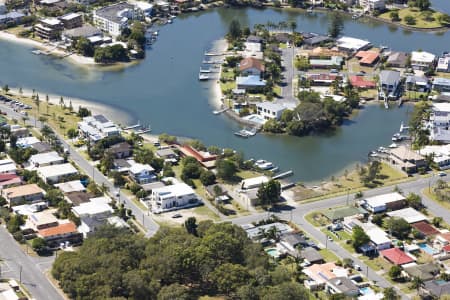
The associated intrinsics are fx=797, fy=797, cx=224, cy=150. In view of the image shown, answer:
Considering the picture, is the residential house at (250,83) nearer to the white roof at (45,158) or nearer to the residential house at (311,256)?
the white roof at (45,158)

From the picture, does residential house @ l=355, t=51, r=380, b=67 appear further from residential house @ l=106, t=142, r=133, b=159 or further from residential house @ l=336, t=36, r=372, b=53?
residential house @ l=106, t=142, r=133, b=159

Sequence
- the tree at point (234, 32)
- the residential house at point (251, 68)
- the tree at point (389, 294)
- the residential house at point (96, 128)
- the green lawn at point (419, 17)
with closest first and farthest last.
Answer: the tree at point (389, 294) → the residential house at point (96, 128) → the residential house at point (251, 68) → the tree at point (234, 32) → the green lawn at point (419, 17)

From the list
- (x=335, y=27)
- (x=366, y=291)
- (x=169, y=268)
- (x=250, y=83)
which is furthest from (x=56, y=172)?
(x=335, y=27)

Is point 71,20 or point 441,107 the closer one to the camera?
point 441,107

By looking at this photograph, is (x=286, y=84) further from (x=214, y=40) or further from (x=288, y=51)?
(x=214, y=40)

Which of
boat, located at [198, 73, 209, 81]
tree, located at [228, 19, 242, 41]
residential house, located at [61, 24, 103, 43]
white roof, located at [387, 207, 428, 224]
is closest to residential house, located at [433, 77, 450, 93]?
boat, located at [198, 73, 209, 81]

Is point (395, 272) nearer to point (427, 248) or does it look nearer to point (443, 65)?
point (427, 248)

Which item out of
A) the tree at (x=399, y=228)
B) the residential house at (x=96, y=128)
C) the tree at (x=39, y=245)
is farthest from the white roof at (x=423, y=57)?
the tree at (x=39, y=245)
